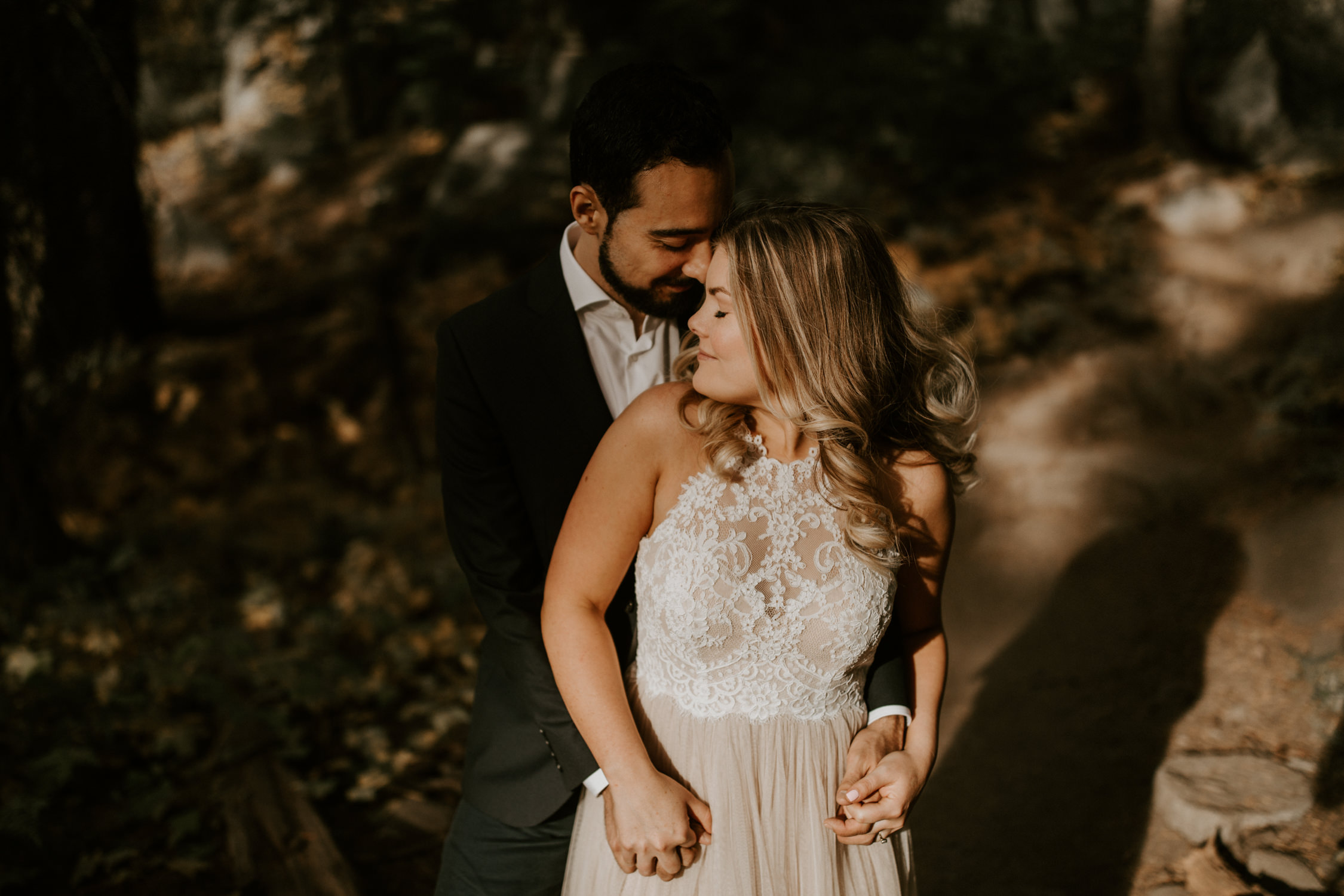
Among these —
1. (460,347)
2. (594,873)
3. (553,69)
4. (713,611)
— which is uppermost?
(553,69)

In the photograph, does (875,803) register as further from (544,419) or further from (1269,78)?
(1269,78)

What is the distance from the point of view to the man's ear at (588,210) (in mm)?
2047

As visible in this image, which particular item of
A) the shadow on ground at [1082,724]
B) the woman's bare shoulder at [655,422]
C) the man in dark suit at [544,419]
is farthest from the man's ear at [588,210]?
the shadow on ground at [1082,724]

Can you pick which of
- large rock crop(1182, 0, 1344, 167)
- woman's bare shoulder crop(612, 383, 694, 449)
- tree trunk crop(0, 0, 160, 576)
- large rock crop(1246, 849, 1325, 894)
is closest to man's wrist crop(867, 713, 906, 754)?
woman's bare shoulder crop(612, 383, 694, 449)

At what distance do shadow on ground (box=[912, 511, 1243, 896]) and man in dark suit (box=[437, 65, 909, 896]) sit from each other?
6.34 feet

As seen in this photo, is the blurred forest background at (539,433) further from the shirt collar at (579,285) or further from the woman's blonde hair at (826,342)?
the woman's blonde hair at (826,342)

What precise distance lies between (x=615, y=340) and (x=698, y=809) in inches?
43.5

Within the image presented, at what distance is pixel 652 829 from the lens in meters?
1.58

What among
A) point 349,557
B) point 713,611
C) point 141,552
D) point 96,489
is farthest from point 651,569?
point 96,489

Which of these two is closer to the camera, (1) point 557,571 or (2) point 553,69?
(1) point 557,571

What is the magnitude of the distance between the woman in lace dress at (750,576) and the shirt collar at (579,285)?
1.45ft

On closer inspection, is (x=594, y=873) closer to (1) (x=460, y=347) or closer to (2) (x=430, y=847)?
(1) (x=460, y=347)

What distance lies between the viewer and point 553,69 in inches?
315

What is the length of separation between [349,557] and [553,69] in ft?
16.3
